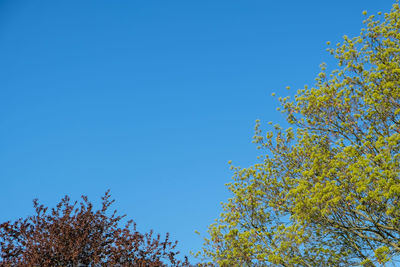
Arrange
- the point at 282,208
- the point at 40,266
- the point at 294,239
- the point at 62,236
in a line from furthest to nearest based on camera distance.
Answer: the point at 282,208, the point at 294,239, the point at 62,236, the point at 40,266

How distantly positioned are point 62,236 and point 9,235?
3.15 metres

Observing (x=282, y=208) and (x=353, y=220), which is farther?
(x=282, y=208)

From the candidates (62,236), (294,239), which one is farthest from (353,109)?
(62,236)

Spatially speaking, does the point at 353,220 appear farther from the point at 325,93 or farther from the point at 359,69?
the point at 359,69

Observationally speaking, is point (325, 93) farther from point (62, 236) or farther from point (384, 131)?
point (62, 236)

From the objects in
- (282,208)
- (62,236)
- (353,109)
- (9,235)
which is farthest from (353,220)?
(9,235)

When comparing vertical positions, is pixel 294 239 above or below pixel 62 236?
below

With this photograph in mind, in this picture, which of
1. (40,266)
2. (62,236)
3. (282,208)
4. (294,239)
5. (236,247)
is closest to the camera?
(40,266)

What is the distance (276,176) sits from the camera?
20250 millimetres

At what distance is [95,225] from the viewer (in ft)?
54.6

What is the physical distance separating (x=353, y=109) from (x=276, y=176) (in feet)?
17.6

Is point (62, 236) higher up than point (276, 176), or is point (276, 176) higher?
point (276, 176)

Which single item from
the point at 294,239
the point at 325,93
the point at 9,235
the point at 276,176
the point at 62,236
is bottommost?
the point at 294,239

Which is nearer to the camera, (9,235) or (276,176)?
(9,235)
